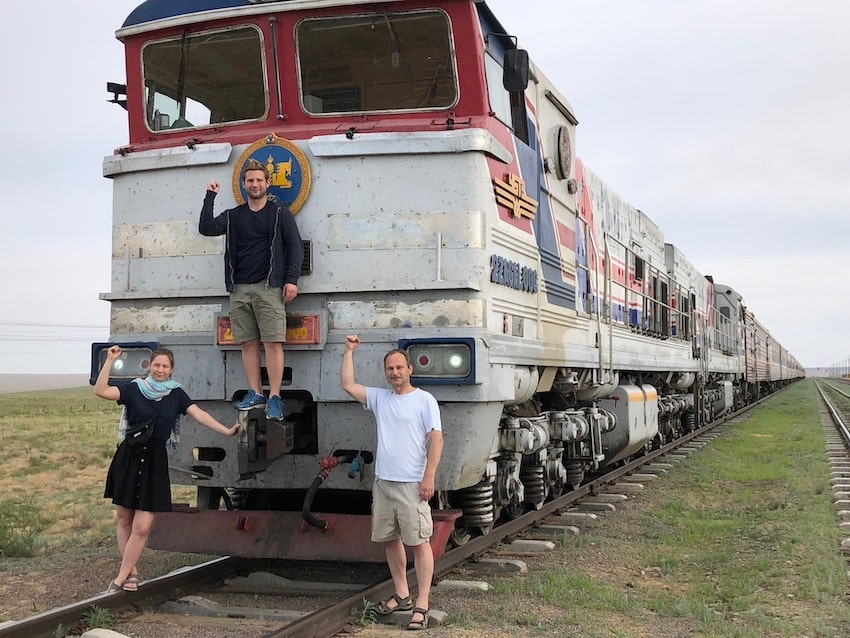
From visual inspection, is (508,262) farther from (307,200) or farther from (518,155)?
(307,200)

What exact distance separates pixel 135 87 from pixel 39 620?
3.69m

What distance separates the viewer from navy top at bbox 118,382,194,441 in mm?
5395

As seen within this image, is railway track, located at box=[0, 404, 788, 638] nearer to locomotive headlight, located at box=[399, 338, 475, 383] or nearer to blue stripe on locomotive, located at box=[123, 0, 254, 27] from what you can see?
locomotive headlight, located at box=[399, 338, 475, 383]

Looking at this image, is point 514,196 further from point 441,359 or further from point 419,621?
point 419,621

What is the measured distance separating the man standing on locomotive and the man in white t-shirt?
82 cm

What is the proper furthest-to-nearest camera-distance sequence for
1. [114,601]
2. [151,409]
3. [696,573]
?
[696,573], [151,409], [114,601]

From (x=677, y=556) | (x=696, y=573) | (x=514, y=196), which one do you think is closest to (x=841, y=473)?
(x=677, y=556)

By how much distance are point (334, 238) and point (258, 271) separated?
0.52 m

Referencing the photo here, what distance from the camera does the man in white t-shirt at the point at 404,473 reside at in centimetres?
514

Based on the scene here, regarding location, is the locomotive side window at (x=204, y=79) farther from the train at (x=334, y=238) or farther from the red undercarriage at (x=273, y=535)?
the red undercarriage at (x=273, y=535)

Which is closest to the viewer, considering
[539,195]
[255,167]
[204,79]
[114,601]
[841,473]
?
[114,601]

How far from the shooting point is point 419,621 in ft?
16.4

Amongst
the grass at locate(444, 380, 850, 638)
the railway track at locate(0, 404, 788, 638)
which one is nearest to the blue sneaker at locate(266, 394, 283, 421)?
the railway track at locate(0, 404, 788, 638)

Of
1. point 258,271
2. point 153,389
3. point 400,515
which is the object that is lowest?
point 400,515
